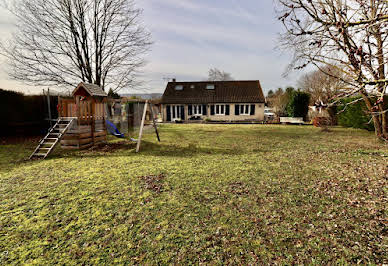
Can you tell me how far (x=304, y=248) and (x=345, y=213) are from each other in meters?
1.47

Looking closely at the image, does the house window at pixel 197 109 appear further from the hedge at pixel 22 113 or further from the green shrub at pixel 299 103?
the hedge at pixel 22 113

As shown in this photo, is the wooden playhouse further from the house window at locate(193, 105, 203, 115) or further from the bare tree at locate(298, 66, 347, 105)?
the bare tree at locate(298, 66, 347, 105)

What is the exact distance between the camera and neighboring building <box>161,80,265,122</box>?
25.5m

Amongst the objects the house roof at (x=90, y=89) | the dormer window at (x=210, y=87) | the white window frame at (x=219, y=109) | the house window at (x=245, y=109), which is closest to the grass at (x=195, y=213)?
the house roof at (x=90, y=89)

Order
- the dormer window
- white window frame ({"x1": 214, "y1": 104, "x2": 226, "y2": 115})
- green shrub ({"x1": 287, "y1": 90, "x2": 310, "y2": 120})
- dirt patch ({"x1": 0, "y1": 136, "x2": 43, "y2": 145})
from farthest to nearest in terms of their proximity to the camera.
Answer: the dormer window → white window frame ({"x1": 214, "y1": 104, "x2": 226, "y2": 115}) → green shrub ({"x1": 287, "y1": 90, "x2": 310, "y2": 120}) → dirt patch ({"x1": 0, "y1": 136, "x2": 43, "y2": 145})

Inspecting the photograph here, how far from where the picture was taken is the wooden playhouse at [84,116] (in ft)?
29.8

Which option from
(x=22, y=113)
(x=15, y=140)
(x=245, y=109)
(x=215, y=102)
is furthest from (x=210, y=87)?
(x=15, y=140)

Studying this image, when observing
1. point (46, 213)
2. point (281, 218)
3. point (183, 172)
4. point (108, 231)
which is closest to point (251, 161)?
point (183, 172)

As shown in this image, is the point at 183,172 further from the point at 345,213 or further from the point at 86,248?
the point at 345,213

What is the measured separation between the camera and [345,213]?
3.43 meters

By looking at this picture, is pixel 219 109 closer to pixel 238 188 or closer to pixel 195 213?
pixel 238 188

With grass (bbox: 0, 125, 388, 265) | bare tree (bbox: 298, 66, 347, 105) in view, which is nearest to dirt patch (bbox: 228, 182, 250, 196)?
grass (bbox: 0, 125, 388, 265)

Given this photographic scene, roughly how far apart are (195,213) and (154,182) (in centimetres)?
181

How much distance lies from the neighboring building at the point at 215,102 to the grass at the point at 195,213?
1939 centimetres
